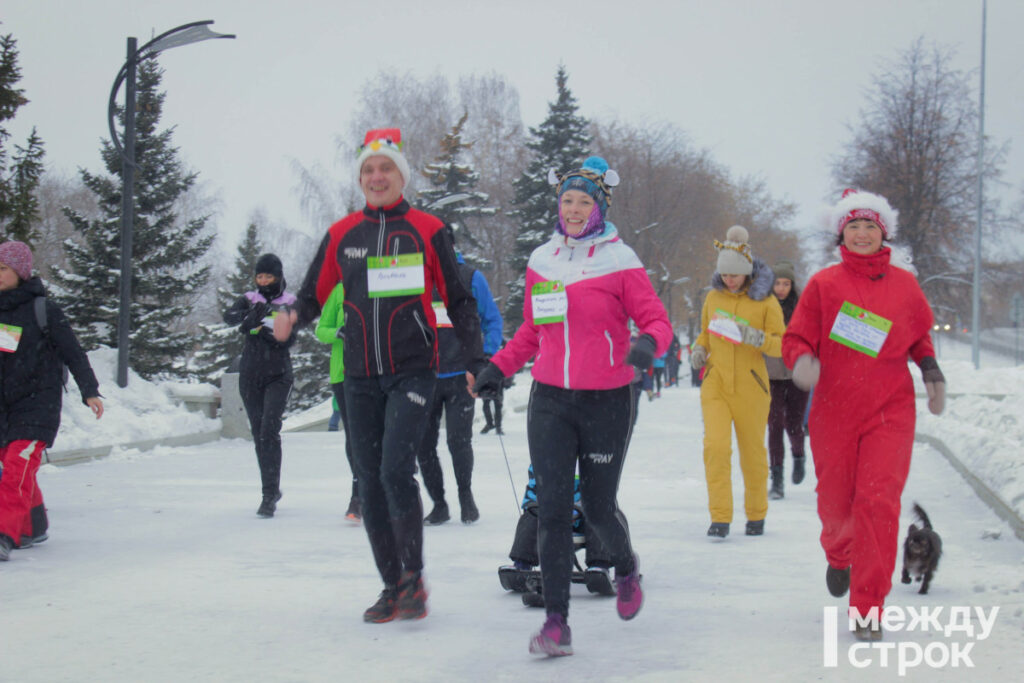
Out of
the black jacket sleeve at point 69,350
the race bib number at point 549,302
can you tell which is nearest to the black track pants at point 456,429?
the black jacket sleeve at point 69,350

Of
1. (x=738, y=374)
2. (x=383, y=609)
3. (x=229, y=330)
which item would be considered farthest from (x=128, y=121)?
(x=229, y=330)

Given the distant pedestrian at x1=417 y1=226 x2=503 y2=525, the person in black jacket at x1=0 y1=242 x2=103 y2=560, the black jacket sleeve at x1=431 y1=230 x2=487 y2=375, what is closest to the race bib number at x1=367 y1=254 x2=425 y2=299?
the black jacket sleeve at x1=431 y1=230 x2=487 y2=375

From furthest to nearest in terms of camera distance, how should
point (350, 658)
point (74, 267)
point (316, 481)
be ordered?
1. point (74, 267)
2. point (316, 481)
3. point (350, 658)

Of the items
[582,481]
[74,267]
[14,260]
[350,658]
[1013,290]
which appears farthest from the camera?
[1013,290]

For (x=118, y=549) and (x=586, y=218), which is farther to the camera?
(x=118, y=549)

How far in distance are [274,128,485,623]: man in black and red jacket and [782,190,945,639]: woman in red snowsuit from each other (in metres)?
1.56

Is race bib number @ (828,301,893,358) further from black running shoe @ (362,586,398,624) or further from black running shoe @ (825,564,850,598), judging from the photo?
black running shoe @ (362,586,398,624)

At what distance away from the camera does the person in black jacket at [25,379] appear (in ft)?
22.2

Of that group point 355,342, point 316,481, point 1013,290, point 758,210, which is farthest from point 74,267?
point 758,210

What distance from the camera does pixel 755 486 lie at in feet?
25.9

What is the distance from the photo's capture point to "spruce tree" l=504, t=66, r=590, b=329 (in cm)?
4612

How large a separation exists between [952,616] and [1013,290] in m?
44.8

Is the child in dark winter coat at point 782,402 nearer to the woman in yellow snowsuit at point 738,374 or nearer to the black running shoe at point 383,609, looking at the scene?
the woman in yellow snowsuit at point 738,374

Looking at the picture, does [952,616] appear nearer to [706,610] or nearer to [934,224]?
[706,610]
